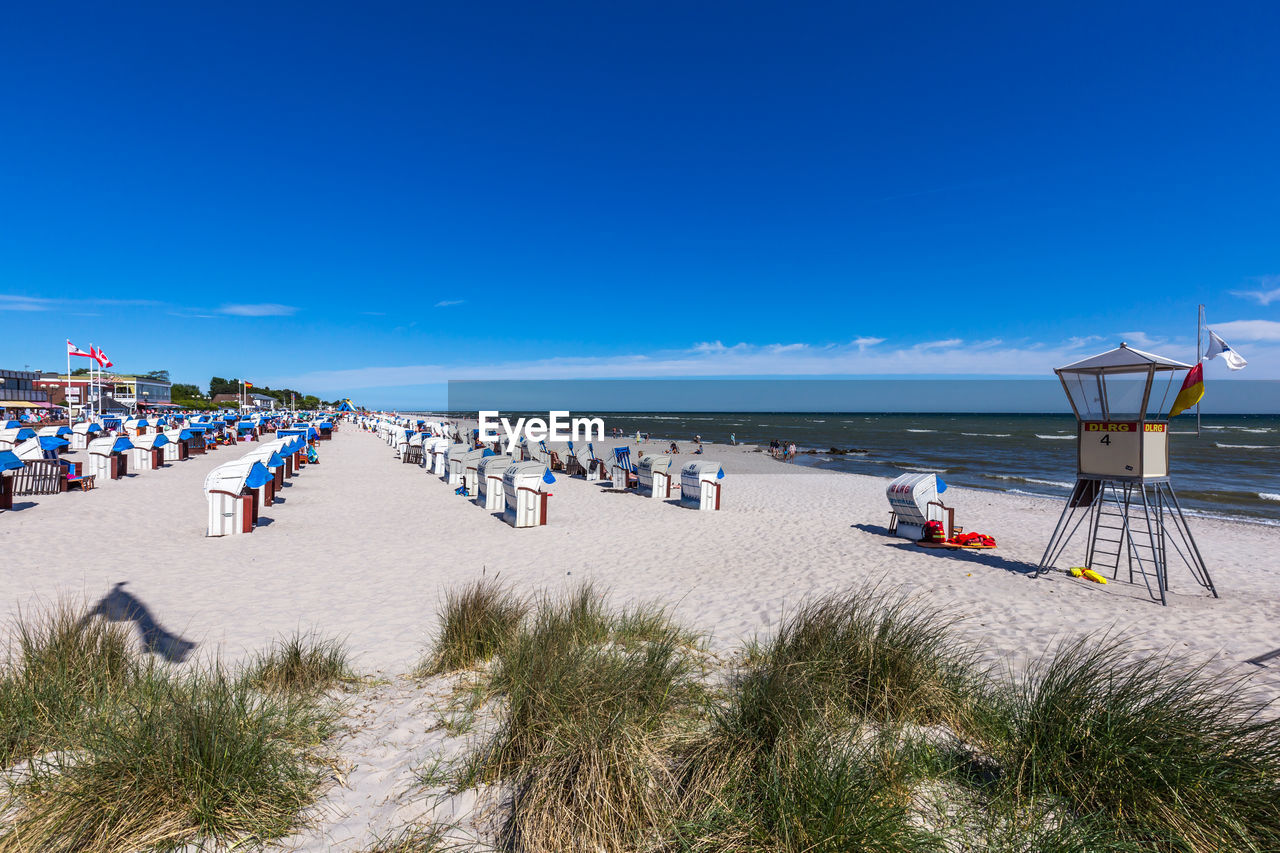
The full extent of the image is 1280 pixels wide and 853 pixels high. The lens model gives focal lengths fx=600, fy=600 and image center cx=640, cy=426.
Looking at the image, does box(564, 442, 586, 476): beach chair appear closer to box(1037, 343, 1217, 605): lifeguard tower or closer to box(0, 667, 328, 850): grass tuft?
box(1037, 343, 1217, 605): lifeguard tower

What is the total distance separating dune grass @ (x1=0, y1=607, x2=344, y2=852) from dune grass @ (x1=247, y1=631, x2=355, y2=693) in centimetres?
57

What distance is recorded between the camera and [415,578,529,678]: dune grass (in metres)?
4.86

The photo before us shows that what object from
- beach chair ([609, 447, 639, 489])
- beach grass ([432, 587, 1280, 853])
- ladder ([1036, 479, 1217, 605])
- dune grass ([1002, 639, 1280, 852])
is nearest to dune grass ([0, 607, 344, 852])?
beach grass ([432, 587, 1280, 853])

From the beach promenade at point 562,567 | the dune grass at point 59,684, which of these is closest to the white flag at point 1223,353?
the beach promenade at point 562,567

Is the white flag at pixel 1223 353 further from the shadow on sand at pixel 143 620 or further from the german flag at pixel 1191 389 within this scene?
the shadow on sand at pixel 143 620

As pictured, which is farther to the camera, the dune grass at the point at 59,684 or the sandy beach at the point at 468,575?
the sandy beach at the point at 468,575

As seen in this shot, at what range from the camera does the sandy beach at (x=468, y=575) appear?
505cm

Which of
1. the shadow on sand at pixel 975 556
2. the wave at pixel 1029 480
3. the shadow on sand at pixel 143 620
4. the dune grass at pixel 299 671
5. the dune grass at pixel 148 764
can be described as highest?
the dune grass at pixel 148 764

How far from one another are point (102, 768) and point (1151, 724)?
15.2 feet

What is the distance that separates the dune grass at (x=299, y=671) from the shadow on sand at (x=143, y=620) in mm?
1150

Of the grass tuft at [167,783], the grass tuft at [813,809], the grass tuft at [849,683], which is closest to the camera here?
the grass tuft at [813,809]

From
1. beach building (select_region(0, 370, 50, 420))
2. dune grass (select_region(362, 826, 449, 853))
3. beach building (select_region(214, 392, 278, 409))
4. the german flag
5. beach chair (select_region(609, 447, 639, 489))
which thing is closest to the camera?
dune grass (select_region(362, 826, 449, 853))

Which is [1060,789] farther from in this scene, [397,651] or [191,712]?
[397,651]

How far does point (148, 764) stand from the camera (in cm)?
264
